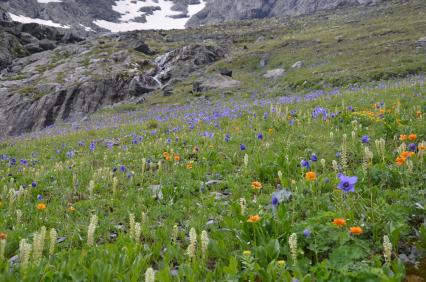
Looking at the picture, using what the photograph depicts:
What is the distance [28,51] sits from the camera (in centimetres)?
7956

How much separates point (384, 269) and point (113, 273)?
2201mm

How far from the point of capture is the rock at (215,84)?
3831cm

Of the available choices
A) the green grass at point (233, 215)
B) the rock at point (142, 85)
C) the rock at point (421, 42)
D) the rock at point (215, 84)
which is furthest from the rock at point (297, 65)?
the green grass at point (233, 215)

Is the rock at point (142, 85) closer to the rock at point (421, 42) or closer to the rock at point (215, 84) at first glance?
the rock at point (215, 84)

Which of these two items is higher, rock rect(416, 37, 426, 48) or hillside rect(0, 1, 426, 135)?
rock rect(416, 37, 426, 48)

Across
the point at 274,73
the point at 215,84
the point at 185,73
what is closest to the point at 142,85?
the point at 185,73

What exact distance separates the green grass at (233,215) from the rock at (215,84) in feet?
99.8

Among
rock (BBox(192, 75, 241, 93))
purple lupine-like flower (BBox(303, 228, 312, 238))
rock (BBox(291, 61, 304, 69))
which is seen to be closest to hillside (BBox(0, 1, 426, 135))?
rock (BBox(192, 75, 241, 93))

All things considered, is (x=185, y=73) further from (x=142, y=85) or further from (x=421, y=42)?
(x=421, y=42)

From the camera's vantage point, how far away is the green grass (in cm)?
310

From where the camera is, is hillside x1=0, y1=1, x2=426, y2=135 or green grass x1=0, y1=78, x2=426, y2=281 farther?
hillside x1=0, y1=1, x2=426, y2=135

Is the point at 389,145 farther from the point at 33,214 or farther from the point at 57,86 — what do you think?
the point at 57,86

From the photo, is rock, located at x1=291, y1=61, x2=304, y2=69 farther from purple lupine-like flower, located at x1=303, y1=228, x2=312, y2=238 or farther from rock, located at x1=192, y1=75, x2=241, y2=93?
purple lupine-like flower, located at x1=303, y1=228, x2=312, y2=238

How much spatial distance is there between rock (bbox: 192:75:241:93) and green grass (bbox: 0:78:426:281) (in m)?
30.4
